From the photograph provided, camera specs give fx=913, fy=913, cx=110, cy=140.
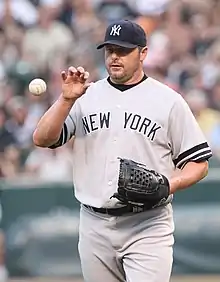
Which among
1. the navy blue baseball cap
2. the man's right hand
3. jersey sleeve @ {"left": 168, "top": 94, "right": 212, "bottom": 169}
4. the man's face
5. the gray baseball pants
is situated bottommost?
the gray baseball pants

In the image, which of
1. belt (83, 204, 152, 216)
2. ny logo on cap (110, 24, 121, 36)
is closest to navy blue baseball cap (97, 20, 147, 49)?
ny logo on cap (110, 24, 121, 36)

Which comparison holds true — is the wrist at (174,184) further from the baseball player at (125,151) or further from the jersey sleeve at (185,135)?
the jersey sleeve at (185,135)

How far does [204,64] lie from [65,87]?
273 inches

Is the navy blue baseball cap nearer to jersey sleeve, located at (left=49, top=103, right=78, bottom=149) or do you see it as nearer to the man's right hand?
the man's right hand

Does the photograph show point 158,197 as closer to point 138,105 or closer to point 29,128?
point 138,105

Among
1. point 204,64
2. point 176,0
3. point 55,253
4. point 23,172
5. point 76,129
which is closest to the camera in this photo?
point 76,129

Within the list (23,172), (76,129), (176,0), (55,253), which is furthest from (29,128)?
(76,129)

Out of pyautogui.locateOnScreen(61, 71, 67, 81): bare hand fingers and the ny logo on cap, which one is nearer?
pyautogui.locateOnScreen(61, 71, 67, 81): bare hand fingers

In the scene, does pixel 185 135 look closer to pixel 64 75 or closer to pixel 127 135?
pixel 127 135

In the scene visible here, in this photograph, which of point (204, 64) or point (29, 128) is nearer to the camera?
point (29, 128)

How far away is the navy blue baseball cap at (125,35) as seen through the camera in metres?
5.12

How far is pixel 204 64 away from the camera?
38.6ft

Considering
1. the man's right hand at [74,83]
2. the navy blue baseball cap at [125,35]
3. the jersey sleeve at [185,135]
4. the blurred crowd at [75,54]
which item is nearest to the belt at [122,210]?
the jersey sleeve at [185,135]

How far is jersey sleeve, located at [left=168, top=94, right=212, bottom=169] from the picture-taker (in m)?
5.19
